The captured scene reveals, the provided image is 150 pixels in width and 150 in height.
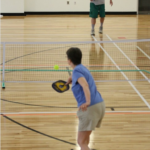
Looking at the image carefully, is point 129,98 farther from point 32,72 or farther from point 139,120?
point 32,72

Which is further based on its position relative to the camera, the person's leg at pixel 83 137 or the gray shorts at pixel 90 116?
the person's leg at pixel 83 137

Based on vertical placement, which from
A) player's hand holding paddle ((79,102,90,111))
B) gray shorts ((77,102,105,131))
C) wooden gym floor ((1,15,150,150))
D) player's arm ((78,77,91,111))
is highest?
player's arm ((78,77,91,111))

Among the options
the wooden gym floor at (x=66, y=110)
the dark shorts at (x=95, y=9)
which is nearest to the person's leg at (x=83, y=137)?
the wooden gym floor at (x=66, y=110)

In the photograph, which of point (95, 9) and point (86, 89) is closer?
point (86, 89)

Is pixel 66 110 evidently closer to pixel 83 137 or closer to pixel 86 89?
pixel 83 137

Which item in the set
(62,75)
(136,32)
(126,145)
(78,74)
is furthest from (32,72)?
(136,32)

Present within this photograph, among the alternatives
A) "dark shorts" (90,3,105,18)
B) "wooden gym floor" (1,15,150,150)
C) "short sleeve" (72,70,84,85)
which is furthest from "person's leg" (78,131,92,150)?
"dark shorts" (90,3,105,18)

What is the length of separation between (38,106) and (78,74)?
2.84 metres

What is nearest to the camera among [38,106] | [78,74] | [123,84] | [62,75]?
Answer: [78,74]

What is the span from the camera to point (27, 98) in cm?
727

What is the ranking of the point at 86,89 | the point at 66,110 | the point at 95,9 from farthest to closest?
the point at 95,9 < the point at 66,110 < the point at 86,89

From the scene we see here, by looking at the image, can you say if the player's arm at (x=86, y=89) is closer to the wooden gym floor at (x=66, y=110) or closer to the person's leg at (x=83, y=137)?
the person's leg at (x=83, y=137)

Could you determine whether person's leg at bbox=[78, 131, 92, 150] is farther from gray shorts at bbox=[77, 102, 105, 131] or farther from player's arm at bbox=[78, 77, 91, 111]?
player's arm at bbox=[78, 77, 91, 111]

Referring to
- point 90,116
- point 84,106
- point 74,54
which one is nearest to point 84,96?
point 84,106
